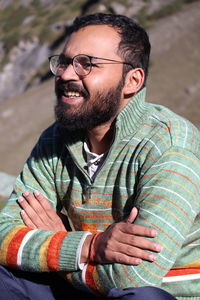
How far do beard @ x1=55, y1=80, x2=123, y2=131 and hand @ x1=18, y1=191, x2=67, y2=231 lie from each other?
0.48 metres

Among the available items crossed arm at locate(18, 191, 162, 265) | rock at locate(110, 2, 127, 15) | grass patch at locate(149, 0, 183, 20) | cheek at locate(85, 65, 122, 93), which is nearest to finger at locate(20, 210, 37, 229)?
crossed arm at locate(18, 191, 162, 265)

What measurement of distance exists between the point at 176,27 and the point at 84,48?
12996mm

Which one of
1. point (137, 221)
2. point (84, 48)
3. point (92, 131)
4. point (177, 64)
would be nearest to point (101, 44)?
point (84, 48)

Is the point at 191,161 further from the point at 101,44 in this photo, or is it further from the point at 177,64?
the point at 177,64

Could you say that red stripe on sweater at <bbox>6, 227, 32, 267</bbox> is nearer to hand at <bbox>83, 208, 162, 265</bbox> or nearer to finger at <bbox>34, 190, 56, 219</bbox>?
finger at <bbox>34, 190, 56, 219</bbox>

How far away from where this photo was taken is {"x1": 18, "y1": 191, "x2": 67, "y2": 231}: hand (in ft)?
8.71

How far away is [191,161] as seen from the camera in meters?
2.17

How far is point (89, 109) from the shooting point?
253 centimetres

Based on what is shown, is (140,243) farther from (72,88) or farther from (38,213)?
(72,88)

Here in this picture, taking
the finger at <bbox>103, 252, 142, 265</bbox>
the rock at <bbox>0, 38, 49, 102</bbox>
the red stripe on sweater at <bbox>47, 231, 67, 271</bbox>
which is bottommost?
the rock at <bbox>0, 38, 49, 102</bbox>

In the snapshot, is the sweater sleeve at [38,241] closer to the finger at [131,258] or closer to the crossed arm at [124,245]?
the crossed arm at [124,245]

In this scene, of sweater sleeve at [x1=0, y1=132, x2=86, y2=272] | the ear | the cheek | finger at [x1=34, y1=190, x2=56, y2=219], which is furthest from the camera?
finger at [x1=34, y1=190, x2=56, y2=219]

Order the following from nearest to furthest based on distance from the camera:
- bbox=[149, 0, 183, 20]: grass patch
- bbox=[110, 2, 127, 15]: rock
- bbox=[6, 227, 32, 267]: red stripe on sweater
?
bbox=[6, 227, 32, 267]: red stripe on sweater
bbox=[149, 0, 183, 20]: grass patch
bbox=[110, 2, 127, 15]: rock

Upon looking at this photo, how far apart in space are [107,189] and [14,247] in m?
0.57
